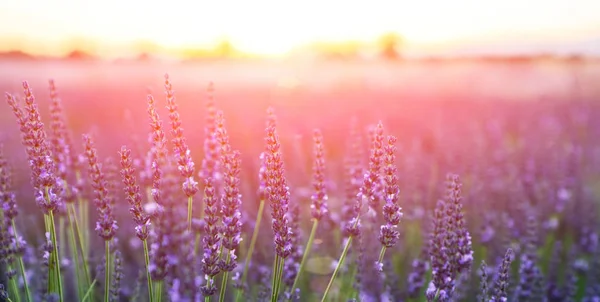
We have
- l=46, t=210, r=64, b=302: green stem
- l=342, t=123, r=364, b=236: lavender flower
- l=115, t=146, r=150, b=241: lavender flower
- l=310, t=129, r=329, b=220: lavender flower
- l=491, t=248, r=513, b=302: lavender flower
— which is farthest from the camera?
l=342, t=123, r=364, b=236: lavender flower

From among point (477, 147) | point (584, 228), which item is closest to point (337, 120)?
point (477, 147)

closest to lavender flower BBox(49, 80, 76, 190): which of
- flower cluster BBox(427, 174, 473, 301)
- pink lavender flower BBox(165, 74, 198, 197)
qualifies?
pink lavender flower BBox(165, 74, 198, 197)

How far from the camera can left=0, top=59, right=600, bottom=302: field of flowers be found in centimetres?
210

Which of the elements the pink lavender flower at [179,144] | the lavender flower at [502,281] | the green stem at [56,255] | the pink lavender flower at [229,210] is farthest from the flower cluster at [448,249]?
the green stem at [56,255]

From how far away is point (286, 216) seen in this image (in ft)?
7.75

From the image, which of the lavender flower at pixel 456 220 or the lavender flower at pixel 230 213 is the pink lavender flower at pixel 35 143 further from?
the lavender flower at pixel 456 220

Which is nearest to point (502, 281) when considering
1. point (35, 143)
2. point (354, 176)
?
point (354, 176)

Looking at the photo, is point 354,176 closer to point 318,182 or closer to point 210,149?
point 318,182

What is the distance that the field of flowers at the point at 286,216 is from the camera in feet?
6.89

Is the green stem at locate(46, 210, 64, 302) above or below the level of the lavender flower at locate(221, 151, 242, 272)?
below

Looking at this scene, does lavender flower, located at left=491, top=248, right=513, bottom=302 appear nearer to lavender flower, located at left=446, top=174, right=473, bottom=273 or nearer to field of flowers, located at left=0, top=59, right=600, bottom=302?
field of flowers, located at left=0, top=59, right=600, bottom=302

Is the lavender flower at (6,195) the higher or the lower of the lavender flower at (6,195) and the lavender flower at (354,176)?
the lower

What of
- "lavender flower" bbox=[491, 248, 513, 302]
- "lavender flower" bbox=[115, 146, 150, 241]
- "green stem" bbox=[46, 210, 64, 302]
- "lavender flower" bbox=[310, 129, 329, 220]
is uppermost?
"lavender flower" bbox=[310, 129, 329, 220]

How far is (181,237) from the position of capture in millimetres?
1848
